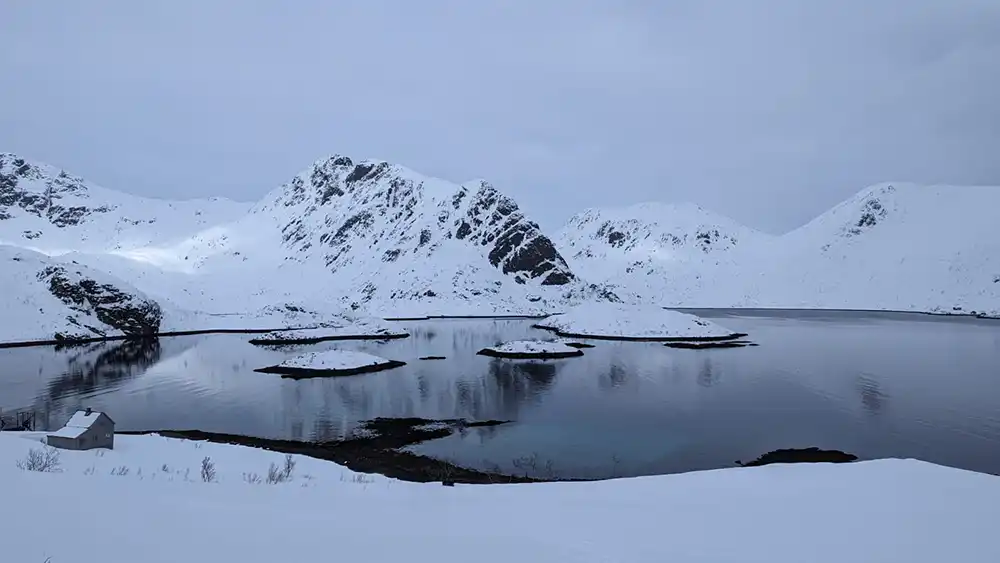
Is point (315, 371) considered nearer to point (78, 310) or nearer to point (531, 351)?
point (531, 351)

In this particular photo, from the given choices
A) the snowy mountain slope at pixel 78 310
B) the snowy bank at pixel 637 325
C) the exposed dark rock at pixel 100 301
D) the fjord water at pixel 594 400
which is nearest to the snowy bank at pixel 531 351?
the fjord water at pixel 594 400

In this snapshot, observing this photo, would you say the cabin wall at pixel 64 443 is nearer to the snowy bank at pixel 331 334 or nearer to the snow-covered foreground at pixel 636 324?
the snowy bank at pixel 331 334

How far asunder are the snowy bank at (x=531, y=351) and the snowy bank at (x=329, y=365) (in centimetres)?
1387

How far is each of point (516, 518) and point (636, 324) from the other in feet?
271

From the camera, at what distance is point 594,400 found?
38594 mm

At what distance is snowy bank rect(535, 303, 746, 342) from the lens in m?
85.6

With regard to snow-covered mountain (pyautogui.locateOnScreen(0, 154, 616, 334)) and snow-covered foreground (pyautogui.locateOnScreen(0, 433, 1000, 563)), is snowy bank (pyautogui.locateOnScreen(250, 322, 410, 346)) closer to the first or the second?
snow-covered mountain (pyautogui.locateOnScreen(0, 154, 616, 334))

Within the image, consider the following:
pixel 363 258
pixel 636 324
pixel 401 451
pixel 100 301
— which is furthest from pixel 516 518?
pixel 363 258

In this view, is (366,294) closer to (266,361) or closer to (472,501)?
(266,361)

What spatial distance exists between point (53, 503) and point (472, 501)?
7439 mm

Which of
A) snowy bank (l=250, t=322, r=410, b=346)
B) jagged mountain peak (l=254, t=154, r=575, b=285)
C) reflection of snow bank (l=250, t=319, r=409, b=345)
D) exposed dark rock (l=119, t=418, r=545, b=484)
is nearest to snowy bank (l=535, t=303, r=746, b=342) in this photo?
snowy bank (l=250, t=322, r=410, b=346)

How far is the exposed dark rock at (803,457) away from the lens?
24.0 m

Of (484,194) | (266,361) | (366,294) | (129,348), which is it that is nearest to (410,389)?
(266,361)

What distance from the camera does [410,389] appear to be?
42781mm
